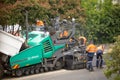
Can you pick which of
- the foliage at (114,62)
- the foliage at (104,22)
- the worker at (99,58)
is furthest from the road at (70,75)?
the foliage at (104,22)

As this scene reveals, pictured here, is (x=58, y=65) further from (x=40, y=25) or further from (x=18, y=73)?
(x=40, y=25)

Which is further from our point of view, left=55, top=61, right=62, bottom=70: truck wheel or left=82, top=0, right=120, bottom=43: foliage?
left=82, top=0, right=120, bottom=43: foliage

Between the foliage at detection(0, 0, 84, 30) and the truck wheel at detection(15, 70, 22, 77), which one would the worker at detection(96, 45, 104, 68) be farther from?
the foliage at detection(0, 0, 84, 30)

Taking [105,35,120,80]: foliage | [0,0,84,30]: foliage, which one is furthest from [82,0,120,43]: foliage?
[105,35,120,80]: foliage

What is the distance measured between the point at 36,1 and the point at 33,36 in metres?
4.29

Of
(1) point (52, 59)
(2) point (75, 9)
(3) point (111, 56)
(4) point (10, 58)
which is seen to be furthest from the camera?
(2) point (75, 9)

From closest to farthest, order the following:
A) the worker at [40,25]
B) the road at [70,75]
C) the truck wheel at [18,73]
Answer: the road at [70,75] → the truck wheel at [18,73] → the worker at [40,25]

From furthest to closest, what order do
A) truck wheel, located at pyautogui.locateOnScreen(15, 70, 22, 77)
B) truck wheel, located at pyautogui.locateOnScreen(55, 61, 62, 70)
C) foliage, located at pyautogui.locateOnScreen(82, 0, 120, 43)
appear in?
foliage, located at pyautogui.locateOnScreen(82, 0, 120, 43) < truck wheel, located at pyautogui.locateOnScreen(55, 61, 62, 70) < truck wheel, located at pyautogui.locateOnScreen(15, 70, 22, 77)

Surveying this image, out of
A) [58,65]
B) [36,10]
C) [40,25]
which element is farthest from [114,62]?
[36,10]

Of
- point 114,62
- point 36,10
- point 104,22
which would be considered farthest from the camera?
point 104,22

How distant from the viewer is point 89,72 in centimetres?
1817

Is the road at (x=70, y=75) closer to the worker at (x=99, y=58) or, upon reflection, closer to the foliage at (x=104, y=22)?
the worker at (x=99, y=58)

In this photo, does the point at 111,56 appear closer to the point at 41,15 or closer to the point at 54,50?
the point at 54,50

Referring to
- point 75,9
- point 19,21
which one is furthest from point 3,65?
point 75,9
